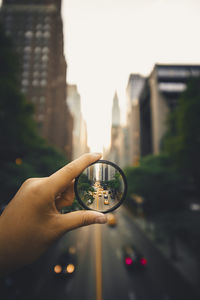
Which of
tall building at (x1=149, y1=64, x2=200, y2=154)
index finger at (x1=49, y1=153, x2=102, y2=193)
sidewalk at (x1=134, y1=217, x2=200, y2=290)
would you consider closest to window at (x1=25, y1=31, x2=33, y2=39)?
tall building at (x1=149, y1=64, x2=200, y2=154)

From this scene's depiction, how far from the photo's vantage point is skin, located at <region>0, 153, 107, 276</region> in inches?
58.3

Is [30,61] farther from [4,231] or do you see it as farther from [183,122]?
[4,231]

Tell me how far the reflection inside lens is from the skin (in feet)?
0.72

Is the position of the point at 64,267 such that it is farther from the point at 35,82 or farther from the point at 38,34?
the point at 38,34

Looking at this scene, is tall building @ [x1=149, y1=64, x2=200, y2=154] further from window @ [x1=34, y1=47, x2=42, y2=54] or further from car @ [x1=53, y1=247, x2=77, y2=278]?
window @ [x1=34, y1=47, x2=42, y2=54]

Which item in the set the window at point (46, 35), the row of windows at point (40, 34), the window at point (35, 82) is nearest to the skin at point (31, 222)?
the window at point (35, 82)

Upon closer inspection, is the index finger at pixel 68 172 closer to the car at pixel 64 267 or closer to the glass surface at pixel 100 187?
the glass surface at pixel 100 187

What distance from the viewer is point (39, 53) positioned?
1505 inches

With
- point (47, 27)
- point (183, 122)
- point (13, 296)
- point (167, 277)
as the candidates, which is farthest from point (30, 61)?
point (167, 277)

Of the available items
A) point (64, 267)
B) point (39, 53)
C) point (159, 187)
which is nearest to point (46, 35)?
point (39, 53)

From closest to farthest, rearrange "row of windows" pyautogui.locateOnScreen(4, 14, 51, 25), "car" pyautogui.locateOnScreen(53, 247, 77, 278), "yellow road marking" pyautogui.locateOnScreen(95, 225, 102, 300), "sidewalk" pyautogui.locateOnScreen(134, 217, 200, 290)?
"car" pyautogui.locateOnScreen(53, 247, 77, 278) → "yellow road marking" pyautogui.locateOnScreen(95, 225, 102, 300) → "sidewalk" pyautogui.locateOnScreen(134, 217, 200, 290) → "row of windows" pyautogui.locateOnScreen(4, 14, 51, 25)

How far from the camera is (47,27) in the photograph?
1529 inches

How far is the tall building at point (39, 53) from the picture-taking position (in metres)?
36.8

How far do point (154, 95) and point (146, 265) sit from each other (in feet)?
111
